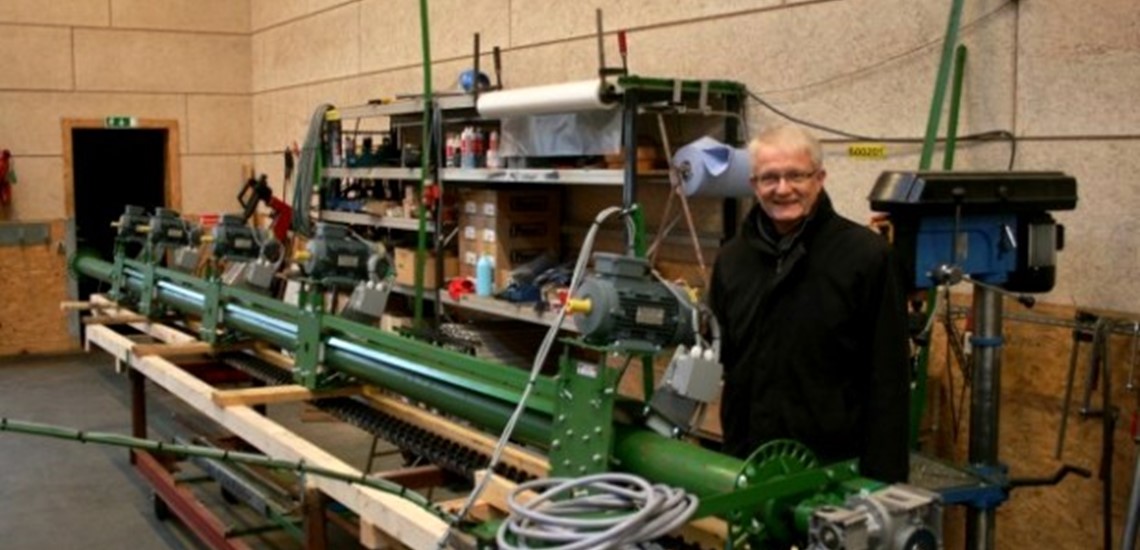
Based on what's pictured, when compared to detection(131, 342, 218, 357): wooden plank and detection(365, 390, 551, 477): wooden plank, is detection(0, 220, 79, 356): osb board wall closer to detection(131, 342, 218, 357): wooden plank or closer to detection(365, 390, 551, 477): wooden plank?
detection(131, 342, 218, 357): wooden plank

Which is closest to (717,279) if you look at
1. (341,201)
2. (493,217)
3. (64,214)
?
(493,217)

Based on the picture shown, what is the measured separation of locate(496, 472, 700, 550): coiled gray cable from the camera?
5.43 feet

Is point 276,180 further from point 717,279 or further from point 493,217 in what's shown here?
point 717,279

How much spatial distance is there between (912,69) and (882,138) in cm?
24

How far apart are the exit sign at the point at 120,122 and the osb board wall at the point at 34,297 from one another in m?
0.82

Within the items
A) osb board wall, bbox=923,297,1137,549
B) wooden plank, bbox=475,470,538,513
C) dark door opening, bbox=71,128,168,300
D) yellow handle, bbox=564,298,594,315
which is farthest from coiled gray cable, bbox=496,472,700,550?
dark door opening, bbox=71,128,168,300

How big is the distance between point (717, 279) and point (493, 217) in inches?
96.2

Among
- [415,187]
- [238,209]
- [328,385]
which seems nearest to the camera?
[328,385]

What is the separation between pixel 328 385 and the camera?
3367 mm

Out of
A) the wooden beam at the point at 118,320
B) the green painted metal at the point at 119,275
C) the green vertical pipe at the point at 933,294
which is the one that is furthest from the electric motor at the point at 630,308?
the green painted metal at the point at 119,275

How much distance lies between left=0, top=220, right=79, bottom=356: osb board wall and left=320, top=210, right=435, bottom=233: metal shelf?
2889mm

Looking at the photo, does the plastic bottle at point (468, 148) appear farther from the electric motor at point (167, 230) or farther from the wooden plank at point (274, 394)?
the wooden plank at point (274, 394)

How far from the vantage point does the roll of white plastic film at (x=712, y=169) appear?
362 centimetres

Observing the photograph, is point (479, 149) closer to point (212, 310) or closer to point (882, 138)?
point (212, 310)
